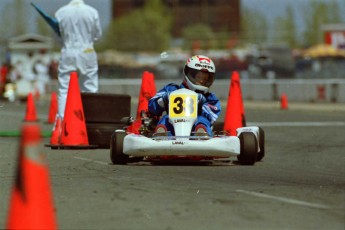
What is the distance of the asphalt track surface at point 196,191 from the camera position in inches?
297

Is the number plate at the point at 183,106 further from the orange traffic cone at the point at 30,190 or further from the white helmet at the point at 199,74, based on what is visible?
the orange traffic cone at the point at 30,190

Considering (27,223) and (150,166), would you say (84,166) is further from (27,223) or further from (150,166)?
(27,223)

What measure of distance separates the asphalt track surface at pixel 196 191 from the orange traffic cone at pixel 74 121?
0.38 meters

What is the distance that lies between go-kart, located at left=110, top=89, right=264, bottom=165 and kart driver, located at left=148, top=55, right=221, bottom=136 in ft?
0.43

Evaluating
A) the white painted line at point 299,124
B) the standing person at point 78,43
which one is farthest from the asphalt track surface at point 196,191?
the white painted line at point 299,124

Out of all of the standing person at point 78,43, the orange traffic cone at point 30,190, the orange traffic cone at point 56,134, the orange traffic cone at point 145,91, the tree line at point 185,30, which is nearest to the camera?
the orange traffic cone at point 30,190

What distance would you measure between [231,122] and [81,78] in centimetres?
265

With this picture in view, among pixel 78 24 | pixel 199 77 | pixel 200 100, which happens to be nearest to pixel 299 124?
pixel 78 24

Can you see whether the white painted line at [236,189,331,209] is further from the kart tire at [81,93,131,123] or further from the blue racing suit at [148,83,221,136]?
the kart tire at [81,93,131,123]

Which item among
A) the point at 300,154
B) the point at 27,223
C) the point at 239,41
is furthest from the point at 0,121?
the point at 239,41

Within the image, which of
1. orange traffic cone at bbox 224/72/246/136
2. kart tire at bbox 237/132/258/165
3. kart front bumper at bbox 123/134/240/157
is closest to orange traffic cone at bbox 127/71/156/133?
orange traffic cone at bbox 224/72/246/136

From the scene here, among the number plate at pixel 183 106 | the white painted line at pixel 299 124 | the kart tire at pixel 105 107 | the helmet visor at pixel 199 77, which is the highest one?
the helmet visor at pixel 199 77

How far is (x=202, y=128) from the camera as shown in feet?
39.1

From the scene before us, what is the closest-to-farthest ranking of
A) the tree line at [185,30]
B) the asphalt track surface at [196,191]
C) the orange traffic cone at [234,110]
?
the asphalt track surface at [196,191]
the orange traffic cone at [234,110]
the tree line at [185,30]
